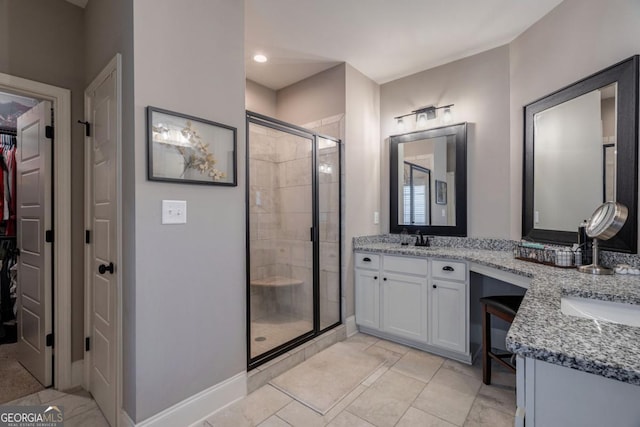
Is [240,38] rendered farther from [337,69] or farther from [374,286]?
[374,286]

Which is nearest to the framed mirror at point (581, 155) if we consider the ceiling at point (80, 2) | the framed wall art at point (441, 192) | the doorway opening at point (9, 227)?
the framed wall art at point (441, 192)

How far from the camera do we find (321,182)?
116 inches

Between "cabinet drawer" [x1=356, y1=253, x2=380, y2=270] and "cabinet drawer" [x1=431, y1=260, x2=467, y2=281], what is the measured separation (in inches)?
21.9

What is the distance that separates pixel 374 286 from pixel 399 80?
226 cm

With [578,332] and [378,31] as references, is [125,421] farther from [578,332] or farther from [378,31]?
[378,31]

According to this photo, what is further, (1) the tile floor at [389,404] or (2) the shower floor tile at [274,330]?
(2) the shower floor tile at [274,330]

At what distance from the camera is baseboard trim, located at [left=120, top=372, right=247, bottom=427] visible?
165 cm

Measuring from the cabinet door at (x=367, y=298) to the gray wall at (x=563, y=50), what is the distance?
51.9 inches

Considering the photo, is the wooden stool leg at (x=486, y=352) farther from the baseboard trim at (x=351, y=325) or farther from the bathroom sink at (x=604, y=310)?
the baseboard trim at (x=351, y=325)

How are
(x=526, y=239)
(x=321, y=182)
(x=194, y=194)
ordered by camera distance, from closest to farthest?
1. (x=194, y=194)
2. (x=526, y=239)
3. (x=321, y=182)

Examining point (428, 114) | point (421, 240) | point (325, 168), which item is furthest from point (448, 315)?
point (428, 114)

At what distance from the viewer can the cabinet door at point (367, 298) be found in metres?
3.01

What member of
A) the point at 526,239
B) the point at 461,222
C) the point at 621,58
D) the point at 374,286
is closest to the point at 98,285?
the point at 374,286

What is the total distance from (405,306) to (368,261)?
0.54m
